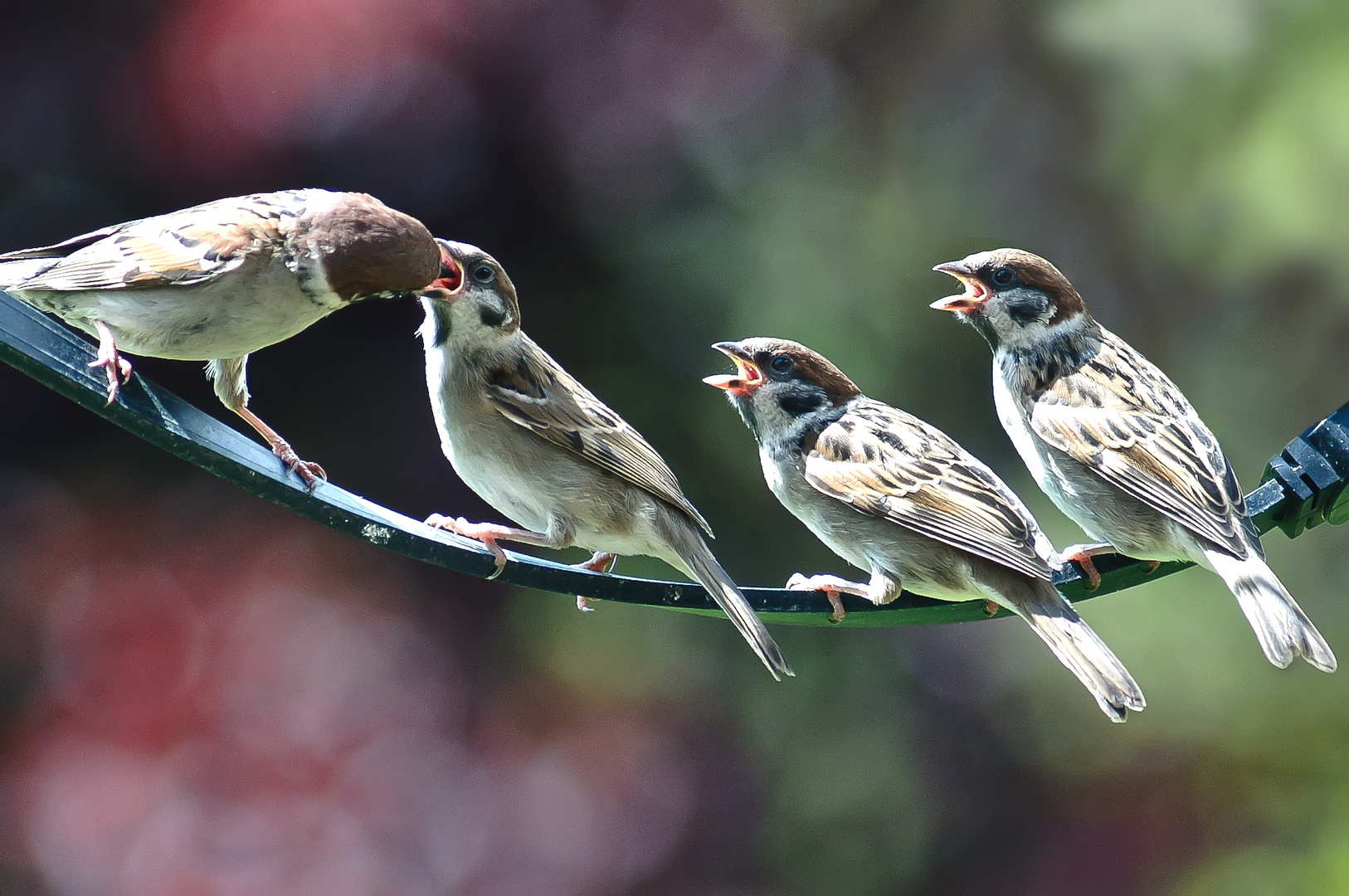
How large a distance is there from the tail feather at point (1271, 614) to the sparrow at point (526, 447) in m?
1.02

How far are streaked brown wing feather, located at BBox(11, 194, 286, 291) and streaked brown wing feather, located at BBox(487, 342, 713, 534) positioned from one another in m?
0.64

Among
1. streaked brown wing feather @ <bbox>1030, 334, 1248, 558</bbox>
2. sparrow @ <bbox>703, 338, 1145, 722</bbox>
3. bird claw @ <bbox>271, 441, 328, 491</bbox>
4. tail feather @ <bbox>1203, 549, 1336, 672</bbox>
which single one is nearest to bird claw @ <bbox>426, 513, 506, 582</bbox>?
bird claw @ <bbox>271, 441, 328, 491</bbox>

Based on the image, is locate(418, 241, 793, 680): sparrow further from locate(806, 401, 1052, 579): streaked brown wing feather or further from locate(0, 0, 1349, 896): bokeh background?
locate(0, 0, 1349, 896): bokeh background

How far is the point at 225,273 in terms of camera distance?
2.66 metres

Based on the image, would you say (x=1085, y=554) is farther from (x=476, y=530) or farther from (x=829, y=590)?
(x=476, y=530)

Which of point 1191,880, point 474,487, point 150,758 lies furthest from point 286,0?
point 1191,880

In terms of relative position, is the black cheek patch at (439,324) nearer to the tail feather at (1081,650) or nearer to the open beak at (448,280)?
the open beak at (448,280)

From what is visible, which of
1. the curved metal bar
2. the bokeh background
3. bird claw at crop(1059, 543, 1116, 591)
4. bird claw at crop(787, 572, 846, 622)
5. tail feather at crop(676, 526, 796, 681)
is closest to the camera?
the curved metal bar

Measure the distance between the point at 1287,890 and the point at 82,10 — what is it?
4.81 metres

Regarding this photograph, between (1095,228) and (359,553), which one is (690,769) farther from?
(1095,228)

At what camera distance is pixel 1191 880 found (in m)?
5.17

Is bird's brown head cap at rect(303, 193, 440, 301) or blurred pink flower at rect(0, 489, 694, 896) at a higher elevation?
bird's brown head cap at rect(303, 193, 440, 301)

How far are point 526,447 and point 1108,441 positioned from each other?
1320mm

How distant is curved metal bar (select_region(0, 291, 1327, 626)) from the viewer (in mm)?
2207
